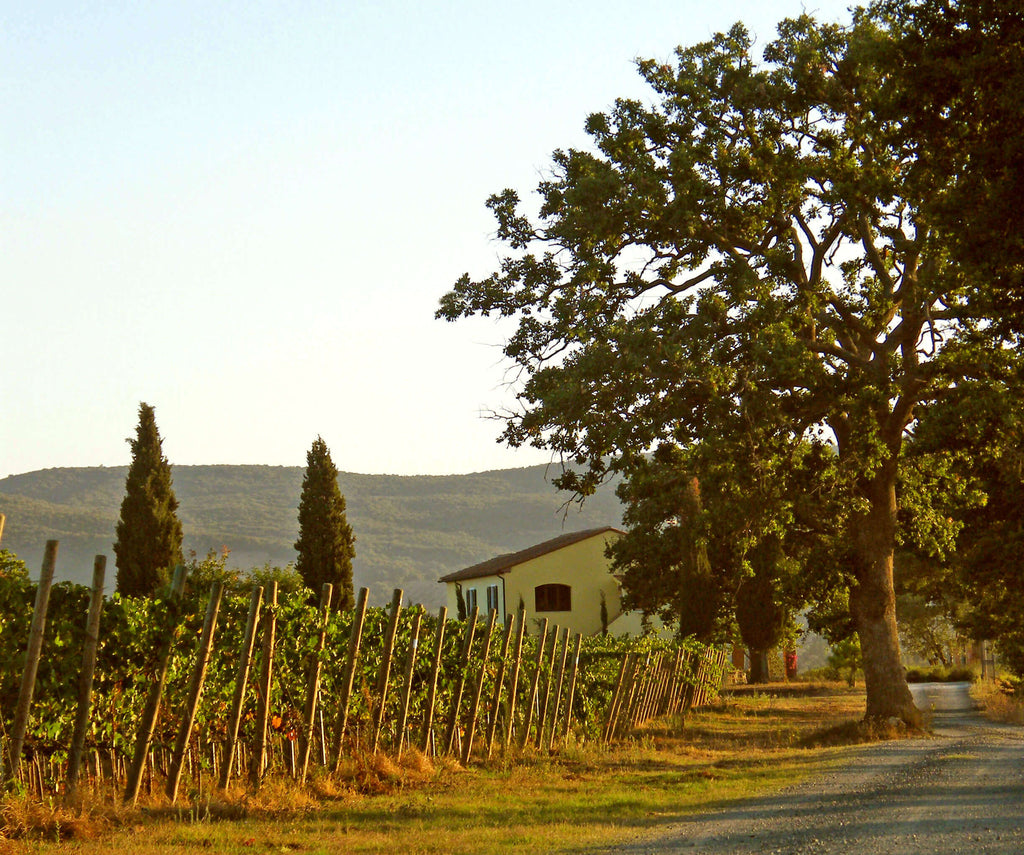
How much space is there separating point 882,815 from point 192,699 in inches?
264

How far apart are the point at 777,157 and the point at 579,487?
7.49 meters

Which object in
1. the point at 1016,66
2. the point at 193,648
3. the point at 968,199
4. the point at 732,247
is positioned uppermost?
the point at 732,247

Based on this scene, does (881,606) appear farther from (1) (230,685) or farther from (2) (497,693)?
(1) (230,685)

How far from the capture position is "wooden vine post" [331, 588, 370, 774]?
39.6 ft

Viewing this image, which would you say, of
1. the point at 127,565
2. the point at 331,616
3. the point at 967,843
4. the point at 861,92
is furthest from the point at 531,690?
the point at 127,565

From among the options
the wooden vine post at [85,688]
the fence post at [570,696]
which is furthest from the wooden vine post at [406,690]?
the fence post at [570,696]

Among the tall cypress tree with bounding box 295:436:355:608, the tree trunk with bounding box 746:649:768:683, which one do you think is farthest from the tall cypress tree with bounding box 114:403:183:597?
the tree trunk with bounding box 746:649:768:683

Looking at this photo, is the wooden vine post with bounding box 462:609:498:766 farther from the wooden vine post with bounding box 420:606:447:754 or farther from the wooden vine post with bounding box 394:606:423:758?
the wooden vine post with bounding box 394:606:423:758

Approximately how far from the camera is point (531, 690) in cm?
1691

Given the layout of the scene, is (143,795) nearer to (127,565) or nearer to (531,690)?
(531,690)

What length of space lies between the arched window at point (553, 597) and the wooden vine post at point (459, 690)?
1844 inches

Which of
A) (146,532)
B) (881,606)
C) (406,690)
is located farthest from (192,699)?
(146,532)

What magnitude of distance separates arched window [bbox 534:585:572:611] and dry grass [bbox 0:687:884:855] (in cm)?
4315

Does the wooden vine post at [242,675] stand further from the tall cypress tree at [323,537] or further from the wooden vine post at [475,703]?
the tall cypress tree at [323,537]
